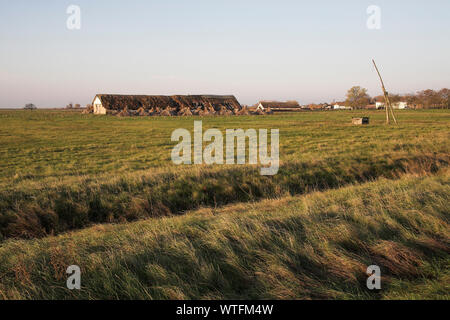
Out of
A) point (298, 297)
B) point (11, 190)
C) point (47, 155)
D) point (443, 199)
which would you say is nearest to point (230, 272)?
point (298, 297)

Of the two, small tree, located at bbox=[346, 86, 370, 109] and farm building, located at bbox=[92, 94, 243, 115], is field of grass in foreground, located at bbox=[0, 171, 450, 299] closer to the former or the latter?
farm building, located at bbox=[92, 94, 243, 115]

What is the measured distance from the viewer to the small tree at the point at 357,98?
410ft

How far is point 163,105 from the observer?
69125mm

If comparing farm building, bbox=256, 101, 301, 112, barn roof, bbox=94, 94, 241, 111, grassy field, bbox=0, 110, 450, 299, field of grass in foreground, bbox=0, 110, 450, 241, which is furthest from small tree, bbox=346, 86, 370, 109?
grassy field, bbox=0, 110, 450, 299

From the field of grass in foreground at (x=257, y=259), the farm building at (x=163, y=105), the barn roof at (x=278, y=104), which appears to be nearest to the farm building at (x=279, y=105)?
the barn roof at (x=278, y=104)

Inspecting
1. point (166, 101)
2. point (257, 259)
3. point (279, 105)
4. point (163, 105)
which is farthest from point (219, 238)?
point (279, 105)

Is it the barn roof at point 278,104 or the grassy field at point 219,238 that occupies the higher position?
the barn roof at point 278,104

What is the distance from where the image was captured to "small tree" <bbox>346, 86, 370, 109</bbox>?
410ft

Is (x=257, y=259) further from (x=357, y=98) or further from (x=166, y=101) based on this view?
(x=357, y=98)

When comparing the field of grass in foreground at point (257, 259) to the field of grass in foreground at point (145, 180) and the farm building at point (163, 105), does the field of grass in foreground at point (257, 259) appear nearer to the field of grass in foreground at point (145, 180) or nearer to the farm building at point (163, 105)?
the field of grass in foreground at point (145, 180)

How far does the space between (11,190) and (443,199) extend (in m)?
10.9

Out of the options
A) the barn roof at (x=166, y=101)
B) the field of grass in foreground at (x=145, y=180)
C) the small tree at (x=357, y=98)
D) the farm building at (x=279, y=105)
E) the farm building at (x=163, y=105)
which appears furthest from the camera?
the small tree at (x=357, y=98)

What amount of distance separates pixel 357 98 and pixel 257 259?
136 meters

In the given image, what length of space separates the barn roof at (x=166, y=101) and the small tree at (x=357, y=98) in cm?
6477
